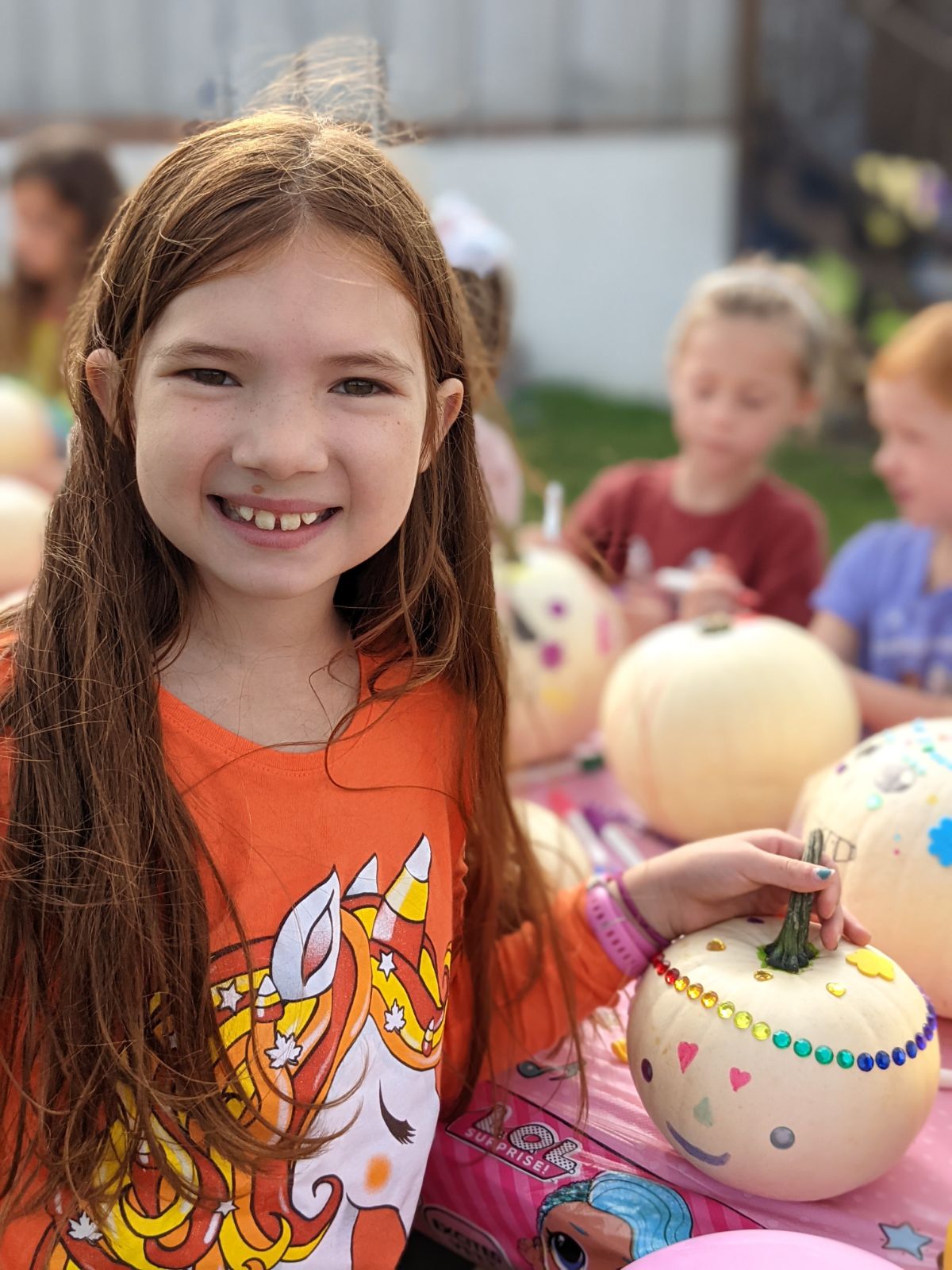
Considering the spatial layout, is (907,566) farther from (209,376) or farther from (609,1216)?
(209,376)

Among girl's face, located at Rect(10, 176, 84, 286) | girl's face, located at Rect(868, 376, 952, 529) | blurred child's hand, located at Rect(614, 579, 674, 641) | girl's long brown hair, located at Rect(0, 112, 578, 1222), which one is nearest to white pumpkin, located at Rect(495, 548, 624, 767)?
blurred child's hand, located at Rect(614, 579, 674, 641)

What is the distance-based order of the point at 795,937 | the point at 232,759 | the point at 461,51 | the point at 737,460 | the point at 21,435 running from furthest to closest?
the point at 461,51
the point at 21,435
the point at 737,460
the point at 795,937
the point at 232,759

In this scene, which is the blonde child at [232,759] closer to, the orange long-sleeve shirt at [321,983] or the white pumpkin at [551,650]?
the orange long-sleeve shirt at [321,983]

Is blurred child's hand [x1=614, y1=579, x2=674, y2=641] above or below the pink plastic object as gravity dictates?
below

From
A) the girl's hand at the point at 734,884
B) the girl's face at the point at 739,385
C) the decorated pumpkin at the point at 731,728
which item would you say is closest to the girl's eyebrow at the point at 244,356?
the girl's hand at the point at 734,884

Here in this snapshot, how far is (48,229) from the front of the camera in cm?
408

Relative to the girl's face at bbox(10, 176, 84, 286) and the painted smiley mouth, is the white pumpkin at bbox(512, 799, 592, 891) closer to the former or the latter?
the painted smiley mouth

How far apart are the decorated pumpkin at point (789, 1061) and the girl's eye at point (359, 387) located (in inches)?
24.0

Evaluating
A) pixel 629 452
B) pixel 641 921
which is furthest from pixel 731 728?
pixel 629 452

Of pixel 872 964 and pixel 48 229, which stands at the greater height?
pixel 48 229

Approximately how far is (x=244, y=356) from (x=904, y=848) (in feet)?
2.98

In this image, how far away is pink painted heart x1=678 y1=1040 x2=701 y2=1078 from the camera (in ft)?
4.15

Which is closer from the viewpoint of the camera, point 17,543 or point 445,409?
point 445,409

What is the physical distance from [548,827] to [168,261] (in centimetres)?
97
